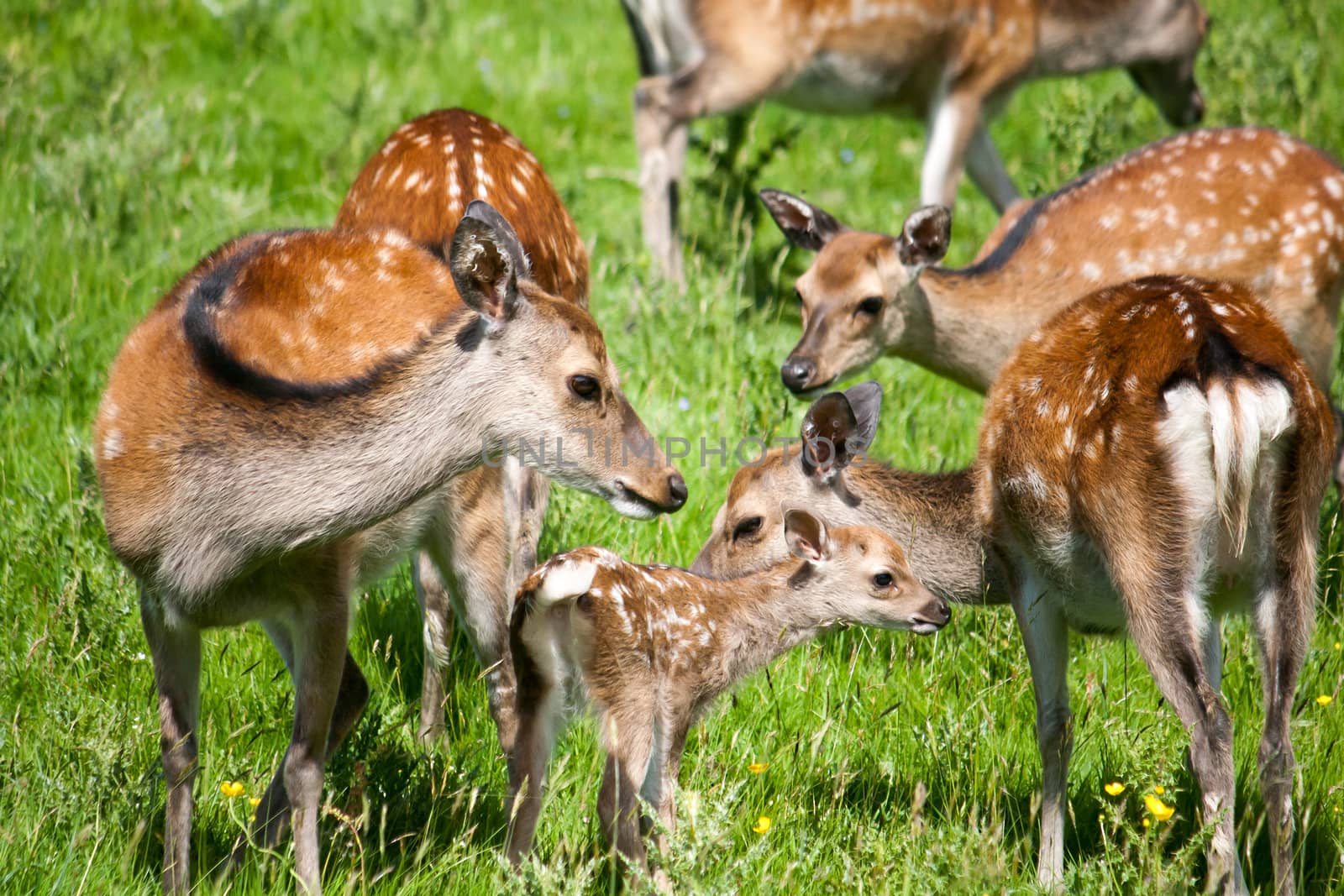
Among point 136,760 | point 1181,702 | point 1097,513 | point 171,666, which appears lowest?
point 136,760

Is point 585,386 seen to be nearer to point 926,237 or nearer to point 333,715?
point 333,715

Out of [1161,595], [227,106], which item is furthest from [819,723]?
[227,106]

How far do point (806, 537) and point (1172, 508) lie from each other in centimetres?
131

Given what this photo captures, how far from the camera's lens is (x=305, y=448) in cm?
348

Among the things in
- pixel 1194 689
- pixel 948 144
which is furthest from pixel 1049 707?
pixel 948 144

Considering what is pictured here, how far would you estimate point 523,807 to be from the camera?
3.70m

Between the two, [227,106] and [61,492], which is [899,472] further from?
[227,106]

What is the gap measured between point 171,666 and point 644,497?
1260mm

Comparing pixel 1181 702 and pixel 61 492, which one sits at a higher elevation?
pixel 1181 702

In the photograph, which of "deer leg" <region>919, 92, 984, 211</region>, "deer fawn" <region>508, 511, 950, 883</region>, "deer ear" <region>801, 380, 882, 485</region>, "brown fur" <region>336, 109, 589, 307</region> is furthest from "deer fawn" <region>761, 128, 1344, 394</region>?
"deer leg" <region>919, 92, 984, 211</region>

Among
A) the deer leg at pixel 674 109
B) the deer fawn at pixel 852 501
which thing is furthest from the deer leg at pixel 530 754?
the deer leg at pixel 674 109

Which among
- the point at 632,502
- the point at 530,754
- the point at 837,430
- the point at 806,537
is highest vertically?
the point at 632,502

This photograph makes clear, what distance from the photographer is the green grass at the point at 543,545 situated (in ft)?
12.0

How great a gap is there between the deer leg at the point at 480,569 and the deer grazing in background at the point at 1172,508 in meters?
1.42
